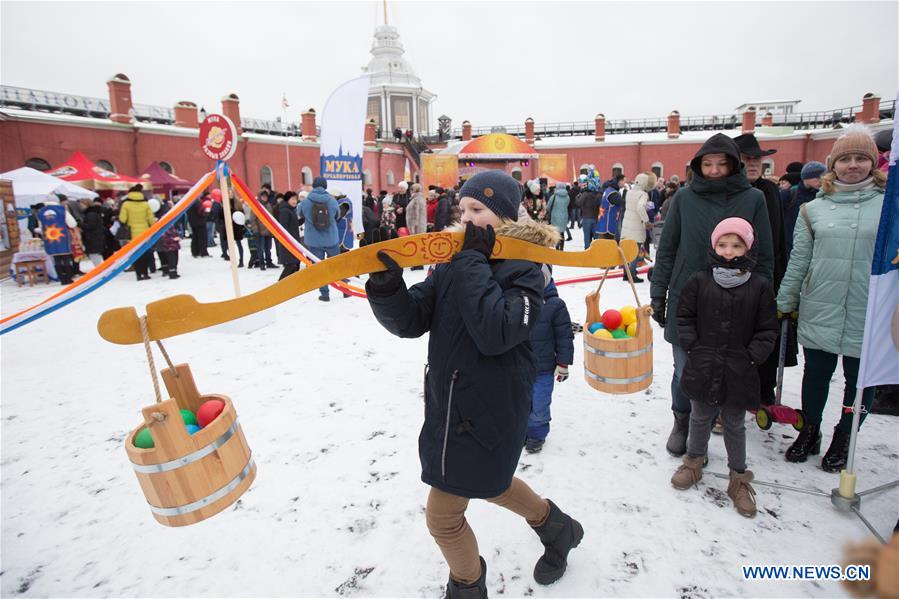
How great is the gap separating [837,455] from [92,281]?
5885 mm

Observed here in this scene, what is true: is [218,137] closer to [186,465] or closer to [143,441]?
[143,441]

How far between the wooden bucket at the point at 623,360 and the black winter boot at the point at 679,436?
75 cm

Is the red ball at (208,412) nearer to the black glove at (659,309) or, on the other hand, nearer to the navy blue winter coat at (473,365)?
the navy blue winter coat at (473,365)

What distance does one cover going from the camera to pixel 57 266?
10406mm

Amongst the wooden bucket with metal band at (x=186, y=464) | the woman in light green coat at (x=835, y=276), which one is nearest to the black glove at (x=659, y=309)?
the woman in light green coat at (x=835, y=276)

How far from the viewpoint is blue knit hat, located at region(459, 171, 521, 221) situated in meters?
1.96

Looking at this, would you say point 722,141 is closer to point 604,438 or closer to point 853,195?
point 853,195

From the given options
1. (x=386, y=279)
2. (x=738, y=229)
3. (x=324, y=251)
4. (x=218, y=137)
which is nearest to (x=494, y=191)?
(x=386, y=279)

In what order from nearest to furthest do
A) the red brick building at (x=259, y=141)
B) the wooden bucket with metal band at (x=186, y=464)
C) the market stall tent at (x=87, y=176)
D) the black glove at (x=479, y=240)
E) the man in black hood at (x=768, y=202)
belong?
the wooden bucket with metal band at (x=186, y=464)
the black glove at (x=479, y=240)
the man in black hood at (x=768, y=202)
the market stall tent at (x=87, y=176)
the red brick building at (x=259, y=141)

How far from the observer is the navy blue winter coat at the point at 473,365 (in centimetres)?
172

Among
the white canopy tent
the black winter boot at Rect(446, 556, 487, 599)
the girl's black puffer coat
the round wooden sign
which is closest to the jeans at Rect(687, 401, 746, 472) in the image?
the girl's black puffer coat

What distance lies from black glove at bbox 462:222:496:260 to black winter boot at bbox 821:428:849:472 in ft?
9.81

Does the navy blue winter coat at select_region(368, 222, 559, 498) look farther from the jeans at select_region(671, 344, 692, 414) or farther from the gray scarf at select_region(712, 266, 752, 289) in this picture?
the jeans at select_region(671, 344, 692, 414)

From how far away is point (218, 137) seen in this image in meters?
6.31
